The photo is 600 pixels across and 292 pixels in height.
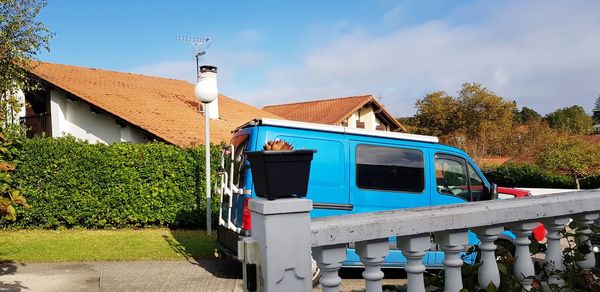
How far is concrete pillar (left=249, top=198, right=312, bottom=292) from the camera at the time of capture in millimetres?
1637

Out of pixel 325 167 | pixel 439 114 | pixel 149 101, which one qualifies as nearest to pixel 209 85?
pixel 325 167

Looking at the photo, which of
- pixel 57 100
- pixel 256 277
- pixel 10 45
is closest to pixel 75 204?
pixel 10 45

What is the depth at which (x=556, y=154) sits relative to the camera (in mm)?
21906

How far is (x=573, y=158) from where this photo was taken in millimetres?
20844

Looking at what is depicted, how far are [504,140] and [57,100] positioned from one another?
30024mm

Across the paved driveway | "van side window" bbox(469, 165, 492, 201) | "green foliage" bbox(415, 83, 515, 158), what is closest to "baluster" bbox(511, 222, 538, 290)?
the paved driveway

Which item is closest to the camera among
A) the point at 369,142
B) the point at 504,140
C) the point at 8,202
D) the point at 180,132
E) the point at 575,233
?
the point at 575,233

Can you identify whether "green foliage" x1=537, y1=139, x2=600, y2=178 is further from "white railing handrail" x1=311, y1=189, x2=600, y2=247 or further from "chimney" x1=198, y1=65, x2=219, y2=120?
"white railing handrail" x1=311, y1=189, x2=600, y2=247

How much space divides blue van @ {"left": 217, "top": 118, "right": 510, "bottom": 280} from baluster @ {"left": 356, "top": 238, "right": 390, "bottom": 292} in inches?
152

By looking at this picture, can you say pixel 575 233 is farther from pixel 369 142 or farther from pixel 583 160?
pixel 583 160

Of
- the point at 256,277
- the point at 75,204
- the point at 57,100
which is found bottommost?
the point at 75,204

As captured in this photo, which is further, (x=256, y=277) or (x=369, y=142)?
(x=369, y=142)

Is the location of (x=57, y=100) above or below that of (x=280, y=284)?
above

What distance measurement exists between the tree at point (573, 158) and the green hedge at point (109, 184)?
18.0 meters
